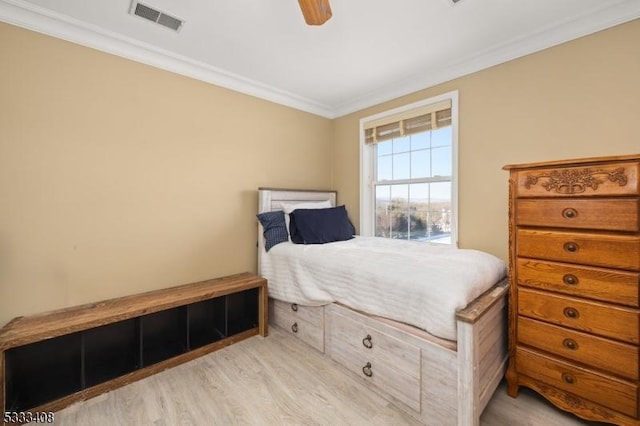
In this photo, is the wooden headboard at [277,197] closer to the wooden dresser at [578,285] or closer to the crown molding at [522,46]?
the crown molding at [522,46]

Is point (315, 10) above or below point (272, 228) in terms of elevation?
above

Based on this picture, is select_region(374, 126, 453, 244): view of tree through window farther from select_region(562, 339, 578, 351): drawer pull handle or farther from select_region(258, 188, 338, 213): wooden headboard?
select_region(562, 339, 578, 351): drawer pull handle

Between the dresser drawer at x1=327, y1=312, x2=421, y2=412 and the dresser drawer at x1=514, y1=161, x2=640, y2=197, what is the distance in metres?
1.13

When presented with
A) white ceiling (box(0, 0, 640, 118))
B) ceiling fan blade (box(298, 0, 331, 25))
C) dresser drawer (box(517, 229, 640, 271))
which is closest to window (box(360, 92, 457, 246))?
white ceiling (box(0, 0, 640, 118))

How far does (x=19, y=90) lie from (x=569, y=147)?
376cm

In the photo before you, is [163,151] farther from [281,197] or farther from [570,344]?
[570,344]

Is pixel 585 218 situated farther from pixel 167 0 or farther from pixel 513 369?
pixel 167 0

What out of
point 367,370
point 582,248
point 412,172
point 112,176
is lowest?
point 367,370

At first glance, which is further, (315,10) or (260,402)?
(260,402)

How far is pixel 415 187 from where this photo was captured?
9.78 feet

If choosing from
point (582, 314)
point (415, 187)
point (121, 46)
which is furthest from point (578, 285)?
point (121, 46)

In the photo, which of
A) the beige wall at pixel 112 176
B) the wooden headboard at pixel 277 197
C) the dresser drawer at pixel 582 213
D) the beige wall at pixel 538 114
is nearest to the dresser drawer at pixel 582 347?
the dresser drawer at pixel 582 213

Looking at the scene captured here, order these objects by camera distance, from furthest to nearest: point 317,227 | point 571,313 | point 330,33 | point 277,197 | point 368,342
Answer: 1. point 277,197
2. point 317,227
3. point 330,33
4. point 368,342
5. point 571,313

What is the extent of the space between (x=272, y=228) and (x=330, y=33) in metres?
1.75
